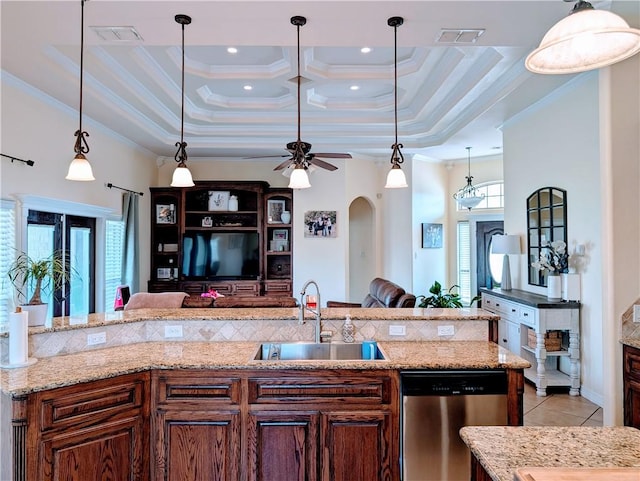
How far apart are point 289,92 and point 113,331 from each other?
3859mm

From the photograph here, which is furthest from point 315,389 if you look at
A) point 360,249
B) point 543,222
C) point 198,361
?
point 360,249

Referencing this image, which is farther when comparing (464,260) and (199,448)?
(464,260)

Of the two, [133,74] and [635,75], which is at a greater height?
[133,74]

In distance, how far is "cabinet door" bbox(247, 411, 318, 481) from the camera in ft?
7.23

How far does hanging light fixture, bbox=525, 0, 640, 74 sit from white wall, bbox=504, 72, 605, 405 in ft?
7.95

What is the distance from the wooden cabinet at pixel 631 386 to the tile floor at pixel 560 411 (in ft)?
2.98

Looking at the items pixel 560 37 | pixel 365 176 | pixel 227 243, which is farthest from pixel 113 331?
pixel 365 176

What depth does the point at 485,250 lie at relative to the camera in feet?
24.8

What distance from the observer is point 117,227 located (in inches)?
227

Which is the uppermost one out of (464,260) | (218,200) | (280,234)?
(218,200)

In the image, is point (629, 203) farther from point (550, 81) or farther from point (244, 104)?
point (244, 104)

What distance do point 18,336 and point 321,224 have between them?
5.19 meters

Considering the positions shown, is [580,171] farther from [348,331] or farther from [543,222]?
[348,331]

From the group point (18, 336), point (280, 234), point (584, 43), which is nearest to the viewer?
point (584, 43)
